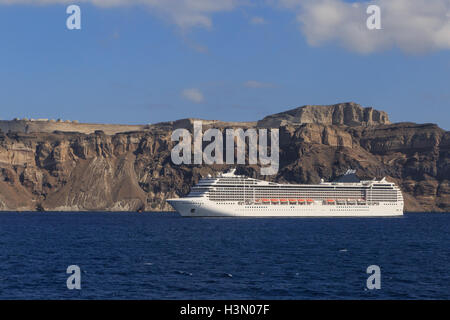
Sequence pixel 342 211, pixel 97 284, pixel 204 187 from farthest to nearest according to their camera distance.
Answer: pixel 342 211, pixel 204 187, pixel 97 284

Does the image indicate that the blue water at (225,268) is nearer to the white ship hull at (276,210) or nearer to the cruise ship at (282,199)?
the white ship hull at (276,210)

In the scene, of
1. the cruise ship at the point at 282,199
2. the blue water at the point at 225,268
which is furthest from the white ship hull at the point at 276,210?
the blue water at the point at 225,268

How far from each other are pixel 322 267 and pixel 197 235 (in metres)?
39.8

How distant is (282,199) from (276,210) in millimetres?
6340

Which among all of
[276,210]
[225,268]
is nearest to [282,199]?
[276,210]

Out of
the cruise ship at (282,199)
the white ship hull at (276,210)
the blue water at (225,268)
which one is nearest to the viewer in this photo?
the blue water at (225,268)

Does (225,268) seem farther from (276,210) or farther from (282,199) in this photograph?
(282,199)

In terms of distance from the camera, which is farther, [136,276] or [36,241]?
[36,241]

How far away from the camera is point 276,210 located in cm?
17025

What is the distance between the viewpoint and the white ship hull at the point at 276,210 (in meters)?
159

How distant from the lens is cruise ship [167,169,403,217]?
160 m
